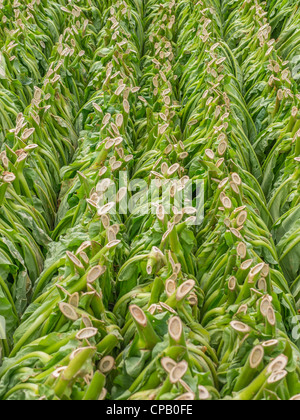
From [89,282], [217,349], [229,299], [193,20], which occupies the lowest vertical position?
[217,349]

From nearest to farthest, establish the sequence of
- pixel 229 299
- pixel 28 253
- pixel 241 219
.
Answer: pixel 229 299, pixel 241 219, pixel 28 253

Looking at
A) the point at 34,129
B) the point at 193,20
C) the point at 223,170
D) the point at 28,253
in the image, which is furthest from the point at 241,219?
the point at 193,20

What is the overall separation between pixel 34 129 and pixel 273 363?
54.4 inches

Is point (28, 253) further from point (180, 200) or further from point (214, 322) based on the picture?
point (214, 322)

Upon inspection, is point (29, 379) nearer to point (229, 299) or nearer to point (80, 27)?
point (229, 299)

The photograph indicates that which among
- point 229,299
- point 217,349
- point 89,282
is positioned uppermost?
point 89,282

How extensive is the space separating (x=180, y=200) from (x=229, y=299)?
452 mm

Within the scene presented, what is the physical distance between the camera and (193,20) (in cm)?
338

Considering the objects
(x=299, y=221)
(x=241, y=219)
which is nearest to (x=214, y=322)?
(x=241, y=219)

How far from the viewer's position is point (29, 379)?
134 centimetres

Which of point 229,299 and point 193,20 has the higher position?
point 193,20

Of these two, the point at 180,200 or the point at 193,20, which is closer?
the point at 180,200

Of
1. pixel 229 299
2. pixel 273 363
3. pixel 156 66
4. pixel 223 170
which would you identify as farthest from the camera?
pixel 156 66

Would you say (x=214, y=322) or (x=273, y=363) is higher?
(x=273, y=363)
